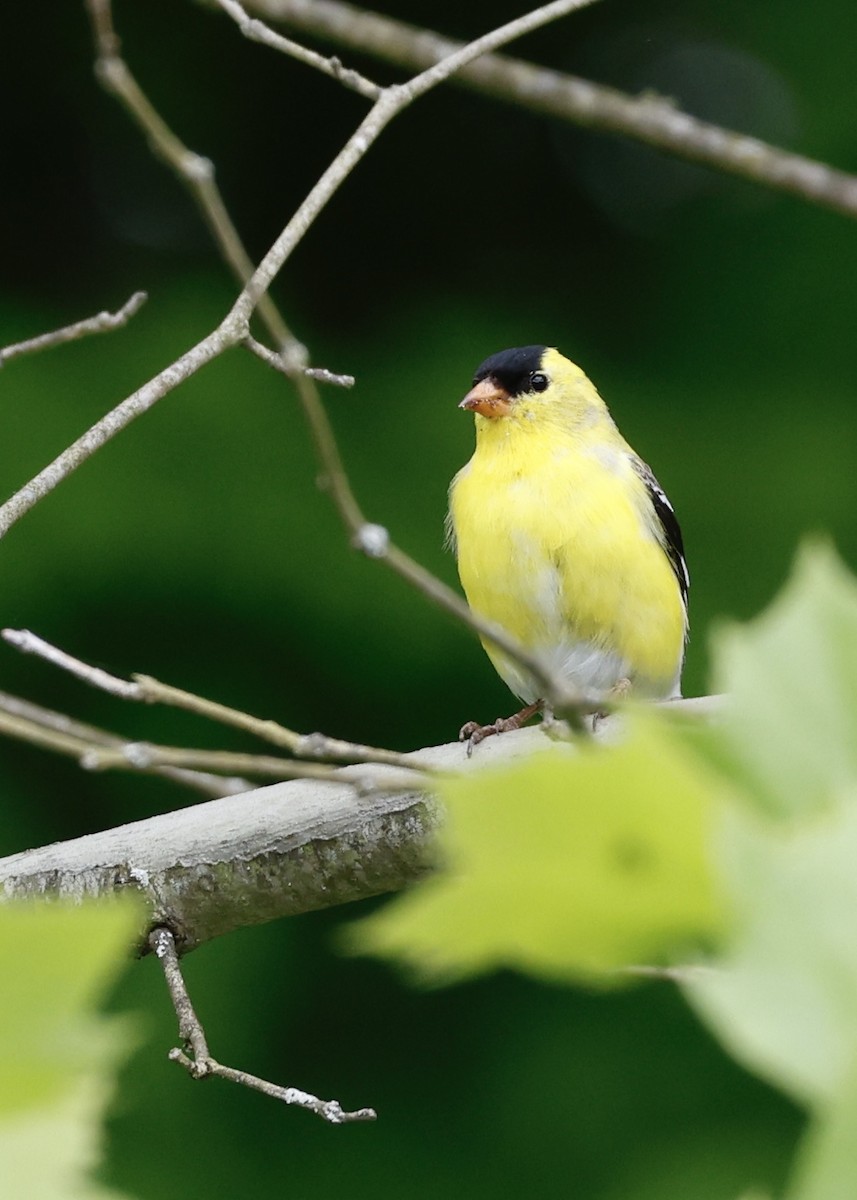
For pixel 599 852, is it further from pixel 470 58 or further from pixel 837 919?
pixel 470 58

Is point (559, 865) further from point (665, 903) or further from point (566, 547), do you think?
point (566, 547)

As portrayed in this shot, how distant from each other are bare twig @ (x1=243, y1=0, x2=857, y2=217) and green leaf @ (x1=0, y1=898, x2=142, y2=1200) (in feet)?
2.05

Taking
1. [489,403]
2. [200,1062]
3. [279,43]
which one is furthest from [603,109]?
[489,403]

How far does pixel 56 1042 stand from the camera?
0.56 feet

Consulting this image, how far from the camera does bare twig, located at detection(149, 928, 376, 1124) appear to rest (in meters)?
0.78

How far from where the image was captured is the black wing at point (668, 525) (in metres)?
1.86

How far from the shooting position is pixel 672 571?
6.02 feet

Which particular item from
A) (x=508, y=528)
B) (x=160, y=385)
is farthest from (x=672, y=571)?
(x=160, y=385)

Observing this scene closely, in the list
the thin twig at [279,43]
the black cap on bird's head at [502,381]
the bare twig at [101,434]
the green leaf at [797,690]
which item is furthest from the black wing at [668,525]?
the green leaf at [797,690]

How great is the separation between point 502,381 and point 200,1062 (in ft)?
4.12

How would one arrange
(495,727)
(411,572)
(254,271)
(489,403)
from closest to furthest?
(411,572) < (254,271) < (495,727) < (489,403)

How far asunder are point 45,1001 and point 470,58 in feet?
2.53

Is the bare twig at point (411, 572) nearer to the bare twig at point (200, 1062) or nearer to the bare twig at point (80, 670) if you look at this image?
the bare twig at point (80, 670)

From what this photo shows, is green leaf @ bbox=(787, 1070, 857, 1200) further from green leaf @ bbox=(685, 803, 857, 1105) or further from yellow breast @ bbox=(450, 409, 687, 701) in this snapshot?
yellow breast @ bbox=(450, 409, 687, 701)
